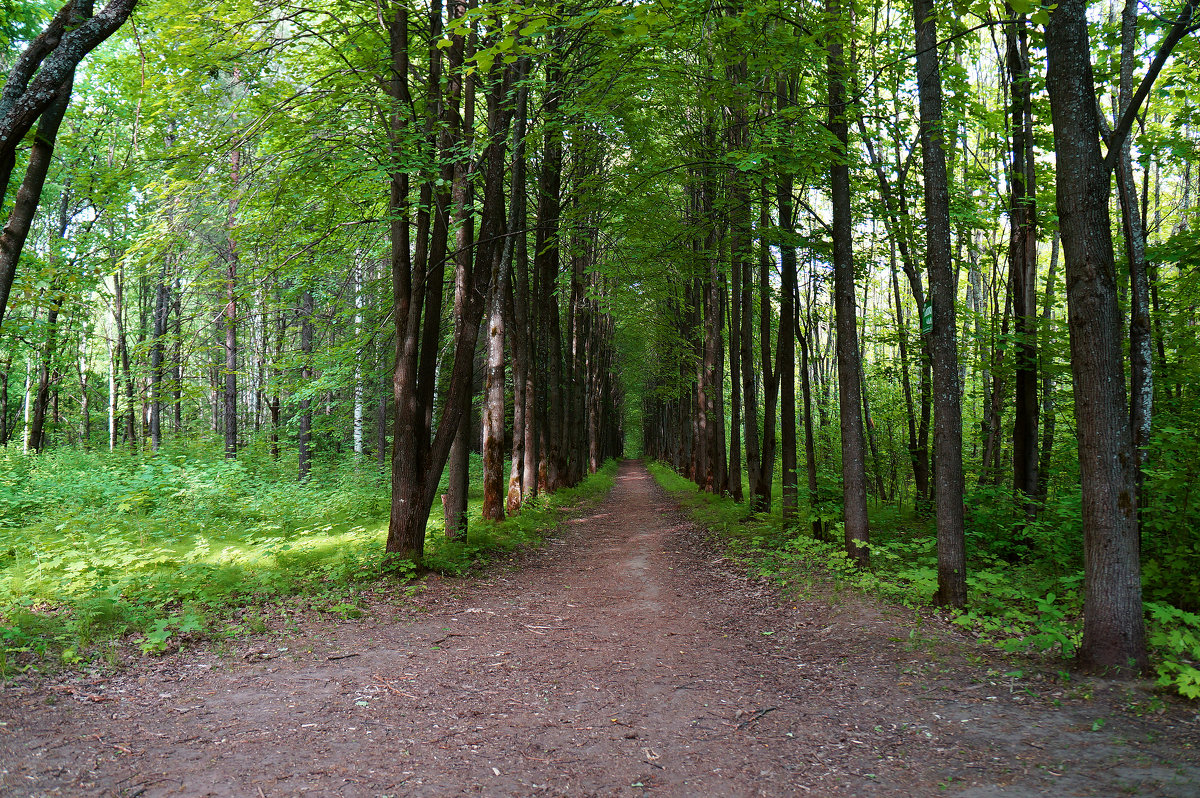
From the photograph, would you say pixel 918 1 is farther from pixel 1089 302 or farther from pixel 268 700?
pixel 268 700

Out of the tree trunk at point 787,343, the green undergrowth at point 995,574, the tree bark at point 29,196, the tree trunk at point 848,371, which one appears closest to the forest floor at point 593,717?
the green undergrowth at point 995,574

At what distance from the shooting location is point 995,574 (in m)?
6.75

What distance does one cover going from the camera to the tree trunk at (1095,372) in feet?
14.6

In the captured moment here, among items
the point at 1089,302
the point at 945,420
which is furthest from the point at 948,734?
the point at 945,420

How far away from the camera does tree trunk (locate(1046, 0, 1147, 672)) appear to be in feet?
14.6

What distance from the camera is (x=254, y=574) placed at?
7301mm

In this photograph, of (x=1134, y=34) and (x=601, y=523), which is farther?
(x=601, y=523)

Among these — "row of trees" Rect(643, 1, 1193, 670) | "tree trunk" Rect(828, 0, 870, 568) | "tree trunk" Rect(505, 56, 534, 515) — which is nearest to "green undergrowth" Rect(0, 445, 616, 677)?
"tree trunk" Rect(505, 56, 534, 515)

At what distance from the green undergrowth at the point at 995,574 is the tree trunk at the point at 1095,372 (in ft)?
0.99

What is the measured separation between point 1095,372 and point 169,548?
10.0 m

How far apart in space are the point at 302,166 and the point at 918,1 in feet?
24.5

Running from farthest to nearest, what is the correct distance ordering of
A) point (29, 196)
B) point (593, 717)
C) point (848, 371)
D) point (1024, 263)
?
point (1024, 263), point (848, 371), point (29, 196), point (593, 717)

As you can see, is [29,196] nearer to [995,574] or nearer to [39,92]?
[39,92]

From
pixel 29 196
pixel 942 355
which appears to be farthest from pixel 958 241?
pixel 29 196
